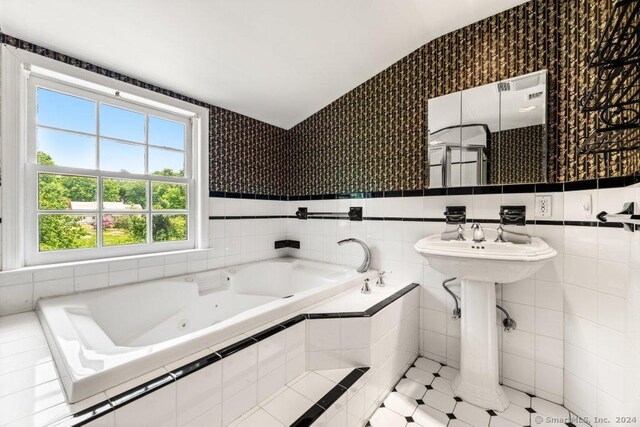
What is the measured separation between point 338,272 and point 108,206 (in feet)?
5.96

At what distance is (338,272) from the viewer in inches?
93.4

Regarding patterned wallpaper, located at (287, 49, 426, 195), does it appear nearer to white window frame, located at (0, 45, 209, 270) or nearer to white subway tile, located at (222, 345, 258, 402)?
white window frame, located at (0, 45, 209, 270)

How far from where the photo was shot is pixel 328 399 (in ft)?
4.05

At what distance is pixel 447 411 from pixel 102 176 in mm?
2637

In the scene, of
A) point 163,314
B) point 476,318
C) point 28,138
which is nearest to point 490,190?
point 476,318

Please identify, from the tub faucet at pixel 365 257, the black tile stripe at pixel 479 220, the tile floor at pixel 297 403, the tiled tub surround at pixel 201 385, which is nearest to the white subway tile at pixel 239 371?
the tiled tub surround at pixel 201 385

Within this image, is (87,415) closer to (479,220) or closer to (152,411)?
(152,411)

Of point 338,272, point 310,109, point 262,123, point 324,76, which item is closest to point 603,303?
point 338,272

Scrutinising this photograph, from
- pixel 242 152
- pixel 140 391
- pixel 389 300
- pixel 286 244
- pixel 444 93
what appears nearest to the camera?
pixel 140 391

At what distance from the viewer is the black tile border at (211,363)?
782 millimetres

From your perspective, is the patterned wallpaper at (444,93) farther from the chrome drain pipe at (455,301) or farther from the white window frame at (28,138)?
the white window frame at (28,138)

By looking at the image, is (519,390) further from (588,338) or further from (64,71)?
(64,71)

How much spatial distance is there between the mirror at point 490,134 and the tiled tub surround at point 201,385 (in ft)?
3.62

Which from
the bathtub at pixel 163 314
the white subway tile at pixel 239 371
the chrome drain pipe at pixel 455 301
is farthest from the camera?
the chrome drain pipe at pixel 455 301
